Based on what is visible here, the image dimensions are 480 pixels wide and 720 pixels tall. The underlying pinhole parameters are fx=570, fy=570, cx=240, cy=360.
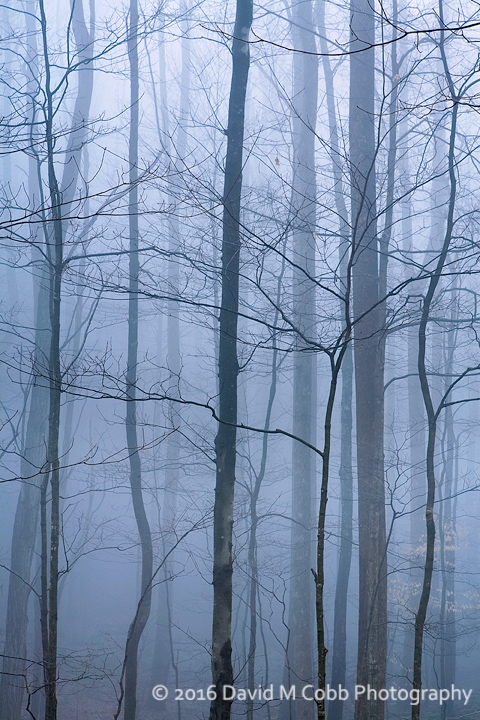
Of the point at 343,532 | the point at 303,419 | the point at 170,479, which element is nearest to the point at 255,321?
the point at 303,419

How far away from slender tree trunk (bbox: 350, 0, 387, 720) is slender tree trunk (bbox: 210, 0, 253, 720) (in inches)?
57.6

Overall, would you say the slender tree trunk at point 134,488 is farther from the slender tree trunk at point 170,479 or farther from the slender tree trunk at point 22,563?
the slender tree trunk at point 22,563

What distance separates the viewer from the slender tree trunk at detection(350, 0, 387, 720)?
6.41 meters

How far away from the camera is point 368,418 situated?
23.1 ft

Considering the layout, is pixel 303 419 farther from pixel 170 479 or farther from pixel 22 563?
pixel 170 479

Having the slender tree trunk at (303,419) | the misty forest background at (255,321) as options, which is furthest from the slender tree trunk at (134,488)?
the slender tree trunk at (303,419)

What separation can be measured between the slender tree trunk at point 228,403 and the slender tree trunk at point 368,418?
4.80 ft

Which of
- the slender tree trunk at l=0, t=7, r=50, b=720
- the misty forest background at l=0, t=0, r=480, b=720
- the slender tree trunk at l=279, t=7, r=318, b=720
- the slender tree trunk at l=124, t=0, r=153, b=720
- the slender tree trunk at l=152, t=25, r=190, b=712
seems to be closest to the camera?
the misty forest background at l=0, t=0, r=480, b=720

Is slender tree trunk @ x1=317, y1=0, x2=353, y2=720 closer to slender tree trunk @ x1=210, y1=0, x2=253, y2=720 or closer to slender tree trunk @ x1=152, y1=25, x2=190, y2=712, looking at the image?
slender tree trunk @ x1=210, y1=0, x2=253, y2=720

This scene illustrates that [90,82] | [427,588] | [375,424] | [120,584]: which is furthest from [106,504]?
[427,588]

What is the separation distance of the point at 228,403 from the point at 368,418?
2191mm

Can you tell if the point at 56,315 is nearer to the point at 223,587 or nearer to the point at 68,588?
the point at 223,587

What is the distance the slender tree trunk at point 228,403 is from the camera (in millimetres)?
5082

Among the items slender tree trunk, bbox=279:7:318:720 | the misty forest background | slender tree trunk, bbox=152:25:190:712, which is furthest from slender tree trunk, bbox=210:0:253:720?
slender tree trunk, bbox=152:25:190:712
